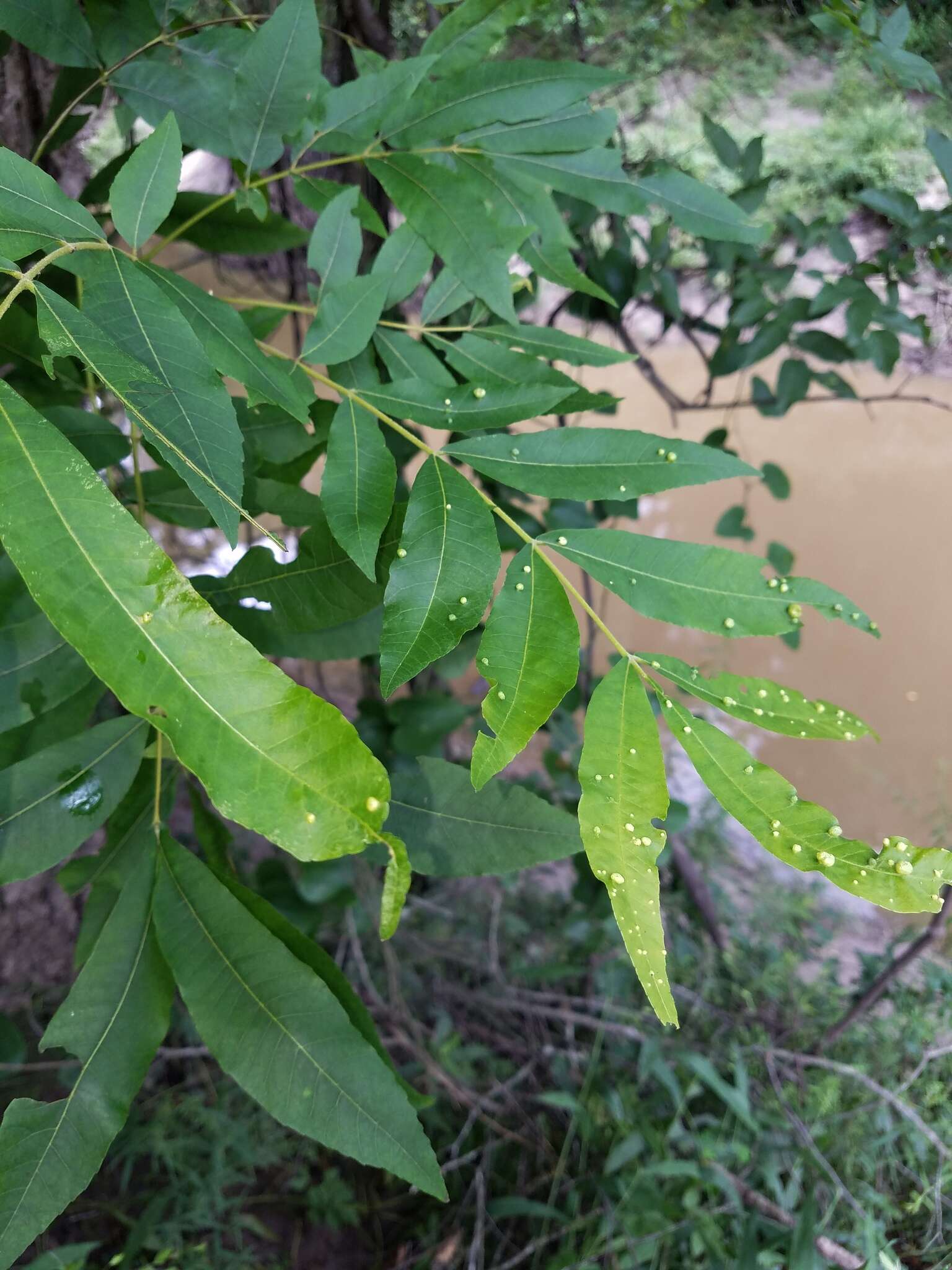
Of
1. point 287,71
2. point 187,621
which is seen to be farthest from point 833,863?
point 287,71

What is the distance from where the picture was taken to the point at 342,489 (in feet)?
1.59

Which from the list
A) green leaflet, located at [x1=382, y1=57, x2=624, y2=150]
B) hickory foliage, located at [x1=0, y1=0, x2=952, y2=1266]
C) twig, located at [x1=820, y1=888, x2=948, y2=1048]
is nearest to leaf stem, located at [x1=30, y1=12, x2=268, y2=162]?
hickory foliage, located at [x1=0, y1=0, x2=952, y2=1266]

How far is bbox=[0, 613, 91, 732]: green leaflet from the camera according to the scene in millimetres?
→ 496

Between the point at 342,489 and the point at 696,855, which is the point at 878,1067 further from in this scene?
the point at 342,489

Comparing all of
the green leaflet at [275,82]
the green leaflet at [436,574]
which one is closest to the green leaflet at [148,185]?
the green leaflet at [275,82]

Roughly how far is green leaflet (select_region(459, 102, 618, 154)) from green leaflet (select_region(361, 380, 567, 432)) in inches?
8.6

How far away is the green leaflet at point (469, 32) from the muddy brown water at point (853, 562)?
1150 mm

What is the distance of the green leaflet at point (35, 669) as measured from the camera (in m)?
0.50

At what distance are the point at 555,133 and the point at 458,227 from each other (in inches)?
5.9

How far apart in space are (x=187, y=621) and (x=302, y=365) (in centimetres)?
28

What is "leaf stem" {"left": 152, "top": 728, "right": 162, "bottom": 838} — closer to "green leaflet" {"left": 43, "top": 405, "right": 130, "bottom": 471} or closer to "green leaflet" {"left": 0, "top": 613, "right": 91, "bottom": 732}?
"green leaflet" {"left": 0, "top": 613, "right": 91, "bottom": 732}

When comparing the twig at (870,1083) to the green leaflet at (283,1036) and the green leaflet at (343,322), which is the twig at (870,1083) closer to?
the green leaflet at (283,1036)

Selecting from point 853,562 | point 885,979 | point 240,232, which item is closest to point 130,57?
point 240,232

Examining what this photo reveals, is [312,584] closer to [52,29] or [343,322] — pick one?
[343,322]
